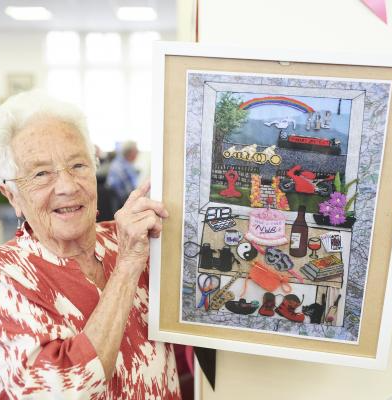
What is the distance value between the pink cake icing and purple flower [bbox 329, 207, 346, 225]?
75 millimetres

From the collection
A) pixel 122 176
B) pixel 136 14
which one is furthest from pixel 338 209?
pixel 136 14

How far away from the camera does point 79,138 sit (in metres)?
0.86

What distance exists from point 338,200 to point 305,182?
0.06m

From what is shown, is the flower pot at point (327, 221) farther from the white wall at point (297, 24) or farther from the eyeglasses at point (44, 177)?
the eyeglasses at point (44, 177)

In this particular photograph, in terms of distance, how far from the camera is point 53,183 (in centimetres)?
81

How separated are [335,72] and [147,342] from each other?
63cm

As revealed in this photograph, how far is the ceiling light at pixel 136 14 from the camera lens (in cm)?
604

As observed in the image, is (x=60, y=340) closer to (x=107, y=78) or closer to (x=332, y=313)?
(x=332, y=313)

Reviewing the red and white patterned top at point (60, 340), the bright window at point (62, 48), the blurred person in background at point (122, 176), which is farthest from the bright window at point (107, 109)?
the red and white patterned top at point (60, 340)

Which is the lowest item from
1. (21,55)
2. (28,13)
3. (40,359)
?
(40,359)

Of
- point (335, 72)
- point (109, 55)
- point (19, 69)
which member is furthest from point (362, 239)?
point (19, 69)

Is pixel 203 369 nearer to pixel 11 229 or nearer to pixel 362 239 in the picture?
pixel 362 239

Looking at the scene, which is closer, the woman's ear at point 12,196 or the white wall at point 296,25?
the white wall at point 296,25

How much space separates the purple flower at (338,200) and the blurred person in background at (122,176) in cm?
312
